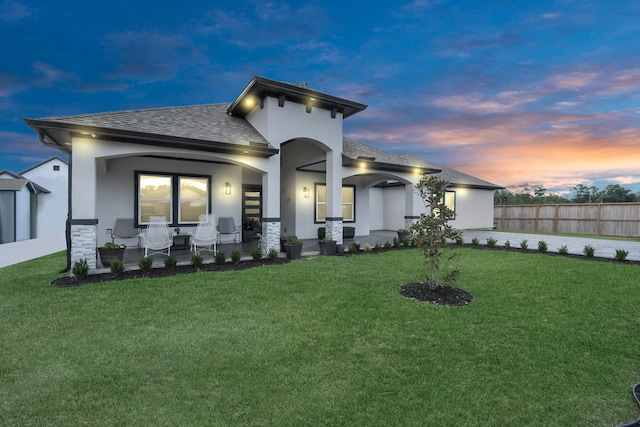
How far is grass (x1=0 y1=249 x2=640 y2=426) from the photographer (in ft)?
7.27

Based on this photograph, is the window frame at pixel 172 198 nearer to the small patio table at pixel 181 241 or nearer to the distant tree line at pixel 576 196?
the small patio table at pixel 181 241

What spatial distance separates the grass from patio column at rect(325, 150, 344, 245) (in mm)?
3948

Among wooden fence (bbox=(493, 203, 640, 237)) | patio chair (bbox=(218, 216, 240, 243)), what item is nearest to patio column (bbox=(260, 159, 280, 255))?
patio chair (bbox=(218, 216, 240, 243))

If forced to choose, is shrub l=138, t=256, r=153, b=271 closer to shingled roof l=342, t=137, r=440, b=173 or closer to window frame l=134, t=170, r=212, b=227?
window frame l=134, t=170, r=212, b=227

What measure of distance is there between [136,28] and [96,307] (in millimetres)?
13214

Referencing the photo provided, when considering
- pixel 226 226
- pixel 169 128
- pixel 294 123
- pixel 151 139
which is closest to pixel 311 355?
pixel 151 139

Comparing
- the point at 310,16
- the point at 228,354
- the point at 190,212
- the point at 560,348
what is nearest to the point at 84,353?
the point at 228,354

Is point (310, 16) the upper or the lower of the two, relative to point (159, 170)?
upper

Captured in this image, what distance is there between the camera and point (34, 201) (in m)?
16.2

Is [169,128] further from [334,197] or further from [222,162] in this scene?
[334,197]

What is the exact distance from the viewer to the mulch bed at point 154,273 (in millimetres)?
5660

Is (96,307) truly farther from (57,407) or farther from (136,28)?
(136,28)

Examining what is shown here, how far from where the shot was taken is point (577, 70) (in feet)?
33.0

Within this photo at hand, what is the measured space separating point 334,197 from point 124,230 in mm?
6538
